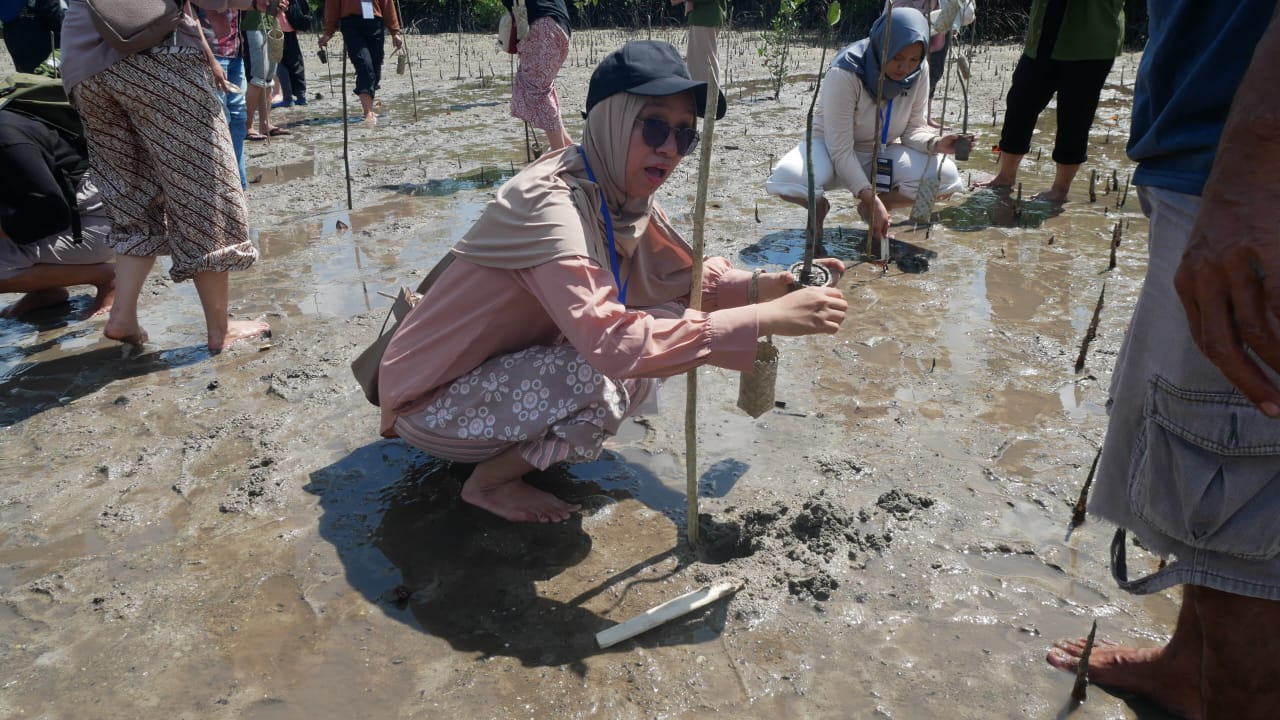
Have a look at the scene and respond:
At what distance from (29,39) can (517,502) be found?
16.2 feet

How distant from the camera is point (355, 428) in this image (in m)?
3.39

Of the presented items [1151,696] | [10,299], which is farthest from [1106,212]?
[10,299]

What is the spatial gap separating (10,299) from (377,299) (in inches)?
80.3

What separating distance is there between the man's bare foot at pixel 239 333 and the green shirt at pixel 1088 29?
4.97 m

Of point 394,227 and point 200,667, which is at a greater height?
point 394,227

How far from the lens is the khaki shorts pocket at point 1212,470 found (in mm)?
1527

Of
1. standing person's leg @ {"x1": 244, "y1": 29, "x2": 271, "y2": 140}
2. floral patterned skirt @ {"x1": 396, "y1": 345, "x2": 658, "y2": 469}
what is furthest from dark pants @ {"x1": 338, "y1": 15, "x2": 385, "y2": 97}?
A: floral patterned skirt @ {"x1": 396, "y1": 345, "x2": 658, "y2": 469}

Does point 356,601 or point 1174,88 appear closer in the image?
point 1174,88

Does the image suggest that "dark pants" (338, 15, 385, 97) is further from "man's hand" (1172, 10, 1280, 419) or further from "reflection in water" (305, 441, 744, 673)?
"man's hand" (1172, 10, 1280, 419)

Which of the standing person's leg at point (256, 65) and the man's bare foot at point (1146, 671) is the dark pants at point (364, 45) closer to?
the standing person's leg at point (256, 65)

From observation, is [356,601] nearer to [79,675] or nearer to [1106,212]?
[79,675]

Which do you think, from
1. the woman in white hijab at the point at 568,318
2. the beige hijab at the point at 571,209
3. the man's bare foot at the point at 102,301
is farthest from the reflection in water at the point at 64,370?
the beige hijab at the point at 571,209

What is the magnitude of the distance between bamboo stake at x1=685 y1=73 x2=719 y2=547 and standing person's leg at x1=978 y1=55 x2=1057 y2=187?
4.09 metres

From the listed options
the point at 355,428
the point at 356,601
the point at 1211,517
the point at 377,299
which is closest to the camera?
the point at 1211,517
